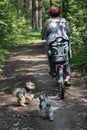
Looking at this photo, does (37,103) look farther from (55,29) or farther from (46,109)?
(55,29)

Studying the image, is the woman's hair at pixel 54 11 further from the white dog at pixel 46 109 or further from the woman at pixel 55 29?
the white dog at pixel 46 109

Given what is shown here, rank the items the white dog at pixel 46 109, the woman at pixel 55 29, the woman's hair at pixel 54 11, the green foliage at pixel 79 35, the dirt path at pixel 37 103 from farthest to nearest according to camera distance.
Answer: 1. the green foliage at pixel 79 35
2. the woman's hair at pixel 54 11
3. the woman at pixel 55 29
4. the white dog at pixel 46 109
5. the dirt path at pixel 37 103

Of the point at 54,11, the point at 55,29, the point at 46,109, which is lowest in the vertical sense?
the point at 46,109

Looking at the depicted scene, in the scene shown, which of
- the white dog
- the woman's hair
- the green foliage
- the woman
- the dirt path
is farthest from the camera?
the green foliage

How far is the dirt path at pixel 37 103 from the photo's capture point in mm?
6469

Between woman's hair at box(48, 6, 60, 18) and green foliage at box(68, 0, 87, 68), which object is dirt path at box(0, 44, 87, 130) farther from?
woman's hair at box(48, 6, 60, 18)

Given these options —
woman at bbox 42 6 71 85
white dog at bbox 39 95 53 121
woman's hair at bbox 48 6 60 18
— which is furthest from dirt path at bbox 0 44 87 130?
woman's hair at bbox 48 6 60 18

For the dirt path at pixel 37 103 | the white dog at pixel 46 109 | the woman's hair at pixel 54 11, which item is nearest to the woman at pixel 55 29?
the woman's hair at pixel 54 11

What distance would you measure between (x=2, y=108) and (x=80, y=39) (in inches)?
276

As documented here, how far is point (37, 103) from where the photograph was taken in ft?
25.7

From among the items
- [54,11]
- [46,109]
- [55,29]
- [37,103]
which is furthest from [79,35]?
[46,109]

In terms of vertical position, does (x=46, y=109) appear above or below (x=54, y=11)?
below

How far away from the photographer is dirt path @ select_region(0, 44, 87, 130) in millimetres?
6469

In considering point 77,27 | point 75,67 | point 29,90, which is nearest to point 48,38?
point 29,90
